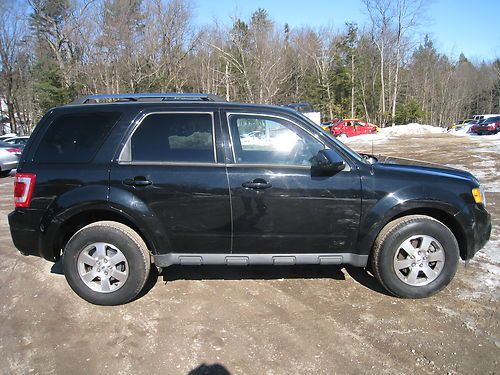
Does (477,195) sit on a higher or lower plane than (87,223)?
higher

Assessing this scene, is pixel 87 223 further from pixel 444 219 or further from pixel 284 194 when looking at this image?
pixel 444 219

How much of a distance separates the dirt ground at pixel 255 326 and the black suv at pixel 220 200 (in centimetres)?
30

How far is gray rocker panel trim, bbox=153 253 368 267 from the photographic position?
143 inches

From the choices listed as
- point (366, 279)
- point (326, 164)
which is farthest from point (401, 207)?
point (366, 279)

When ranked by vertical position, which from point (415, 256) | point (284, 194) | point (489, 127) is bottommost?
point (415, 256)

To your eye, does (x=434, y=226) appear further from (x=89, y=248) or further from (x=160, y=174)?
(x=89, y=248)

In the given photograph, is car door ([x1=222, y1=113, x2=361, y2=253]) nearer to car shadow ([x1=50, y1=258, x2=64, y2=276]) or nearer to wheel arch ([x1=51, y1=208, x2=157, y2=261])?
wheel arch ([x1=51, y1=208, x2=157, y2=261])

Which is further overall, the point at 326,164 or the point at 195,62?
the point at 195,62

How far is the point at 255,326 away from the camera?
329 cm

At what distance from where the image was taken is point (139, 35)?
32938 mm

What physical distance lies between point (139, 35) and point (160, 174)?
3345cm

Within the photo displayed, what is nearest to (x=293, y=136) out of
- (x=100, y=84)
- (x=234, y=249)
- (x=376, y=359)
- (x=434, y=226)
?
(x=234, y=249)

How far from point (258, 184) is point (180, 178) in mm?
725

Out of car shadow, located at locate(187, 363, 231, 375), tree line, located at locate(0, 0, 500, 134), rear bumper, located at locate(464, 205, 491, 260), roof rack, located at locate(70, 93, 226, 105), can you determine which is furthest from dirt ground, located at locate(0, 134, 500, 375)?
tree line, located at locate(0, 0, 500, 134)
